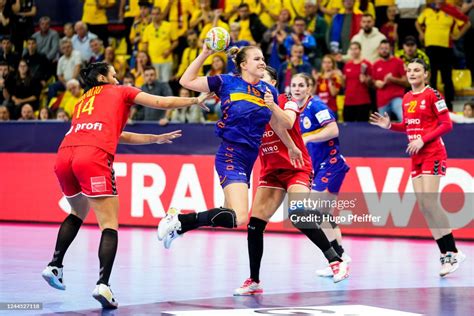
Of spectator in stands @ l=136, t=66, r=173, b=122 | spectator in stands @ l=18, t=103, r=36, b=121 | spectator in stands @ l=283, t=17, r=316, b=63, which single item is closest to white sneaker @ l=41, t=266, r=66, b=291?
spectator in stands @ l=136, t=66, r=173, b=122

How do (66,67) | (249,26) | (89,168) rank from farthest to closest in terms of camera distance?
(66,67), (249,26), (89,168)

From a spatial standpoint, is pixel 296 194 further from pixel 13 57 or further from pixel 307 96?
pixel 13 57

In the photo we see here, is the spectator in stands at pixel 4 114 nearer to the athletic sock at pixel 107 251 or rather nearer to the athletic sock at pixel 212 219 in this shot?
the athletic sock at pixel 212 219

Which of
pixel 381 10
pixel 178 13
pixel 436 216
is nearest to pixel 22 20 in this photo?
pixel 178 13

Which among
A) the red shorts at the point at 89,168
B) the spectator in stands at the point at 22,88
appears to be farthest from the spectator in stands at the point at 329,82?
the red shorts at the point at 89,168

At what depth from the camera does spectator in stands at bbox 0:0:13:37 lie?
22.3m

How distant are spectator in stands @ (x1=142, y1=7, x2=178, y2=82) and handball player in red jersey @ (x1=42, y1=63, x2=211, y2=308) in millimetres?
10986

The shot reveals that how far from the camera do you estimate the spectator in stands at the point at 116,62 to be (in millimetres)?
19984

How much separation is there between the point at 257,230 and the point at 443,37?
370 inches

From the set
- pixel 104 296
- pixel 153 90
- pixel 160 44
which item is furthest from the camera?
pixel 160 44

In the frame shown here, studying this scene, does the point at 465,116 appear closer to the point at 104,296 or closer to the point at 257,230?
the point at 257,230

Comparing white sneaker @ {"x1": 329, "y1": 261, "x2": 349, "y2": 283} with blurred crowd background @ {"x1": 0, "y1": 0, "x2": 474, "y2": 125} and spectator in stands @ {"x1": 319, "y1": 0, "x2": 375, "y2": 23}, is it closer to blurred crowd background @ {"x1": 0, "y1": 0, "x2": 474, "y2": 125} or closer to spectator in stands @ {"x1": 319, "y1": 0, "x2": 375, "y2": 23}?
blurred crowd background @ {"x1": 0, "y1": 0, "x2": 474, "y2": 125}

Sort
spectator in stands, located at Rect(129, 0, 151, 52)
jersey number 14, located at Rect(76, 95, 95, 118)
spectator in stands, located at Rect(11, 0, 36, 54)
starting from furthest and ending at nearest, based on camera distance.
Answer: spectator in stands, located at Rect(11, 0, 36, 54)
spectator in stands, located at Rect(129, 0, 151, 52)
jersey number 14, located at Rect(76, 95, 95, 118)

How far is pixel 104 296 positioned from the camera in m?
7.84
